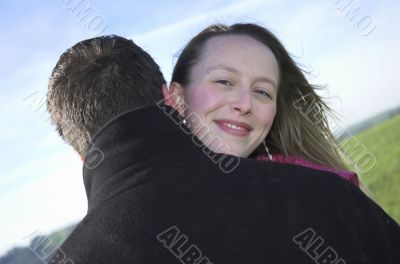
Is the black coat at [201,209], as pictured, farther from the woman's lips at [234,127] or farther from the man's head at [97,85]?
the woman's lips at [234,127]

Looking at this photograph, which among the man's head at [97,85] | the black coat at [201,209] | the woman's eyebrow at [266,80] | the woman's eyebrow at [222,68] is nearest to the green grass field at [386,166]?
the woman's eyebrow at [266,80]

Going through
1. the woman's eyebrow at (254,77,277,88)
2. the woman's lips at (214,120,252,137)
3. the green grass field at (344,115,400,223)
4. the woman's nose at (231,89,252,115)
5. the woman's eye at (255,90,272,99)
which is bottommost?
the woman's lips at (214,120,252,137)

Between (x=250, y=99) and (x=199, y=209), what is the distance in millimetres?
1342

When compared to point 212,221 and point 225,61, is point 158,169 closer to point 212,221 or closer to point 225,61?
point 212,221

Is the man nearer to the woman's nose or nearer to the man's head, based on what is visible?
the man's head

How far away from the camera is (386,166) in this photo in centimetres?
1866

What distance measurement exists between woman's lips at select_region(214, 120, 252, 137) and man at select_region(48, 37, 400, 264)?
115 centimetres

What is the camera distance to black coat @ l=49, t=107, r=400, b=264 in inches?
60.5

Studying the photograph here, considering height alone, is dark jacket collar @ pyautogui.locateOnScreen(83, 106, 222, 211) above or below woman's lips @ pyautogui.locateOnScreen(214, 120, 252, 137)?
below

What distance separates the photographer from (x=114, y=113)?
171 cm

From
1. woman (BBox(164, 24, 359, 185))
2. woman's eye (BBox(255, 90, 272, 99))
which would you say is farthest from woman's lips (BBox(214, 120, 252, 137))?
woman's eye (BBox(255, 90, 272, 99))

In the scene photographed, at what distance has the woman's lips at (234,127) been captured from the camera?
9.30ft

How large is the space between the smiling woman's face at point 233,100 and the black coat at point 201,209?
1.15 metres

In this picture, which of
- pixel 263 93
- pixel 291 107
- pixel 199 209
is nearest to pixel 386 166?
pixel 291 107
